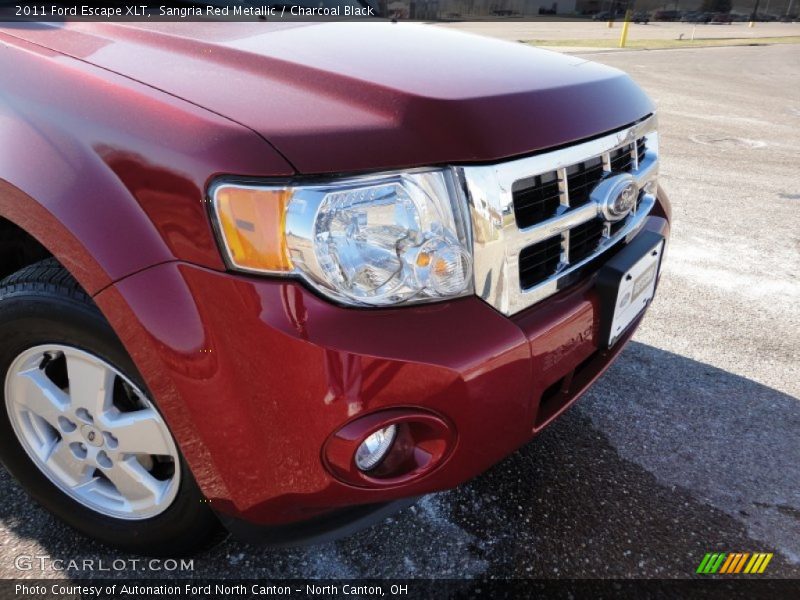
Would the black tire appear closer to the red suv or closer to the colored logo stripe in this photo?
the red suv

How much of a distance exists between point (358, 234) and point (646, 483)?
149cm

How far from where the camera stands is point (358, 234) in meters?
1.25

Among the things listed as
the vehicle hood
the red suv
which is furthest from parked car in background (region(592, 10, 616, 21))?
the red suv

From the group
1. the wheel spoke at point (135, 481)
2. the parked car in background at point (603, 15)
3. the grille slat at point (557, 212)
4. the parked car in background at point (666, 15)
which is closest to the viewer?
the grille slat at point (557, 212)

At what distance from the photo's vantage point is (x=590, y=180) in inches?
65.9

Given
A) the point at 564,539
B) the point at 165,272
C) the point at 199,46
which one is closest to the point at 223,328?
the point at 165,272

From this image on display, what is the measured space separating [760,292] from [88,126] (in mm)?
3533

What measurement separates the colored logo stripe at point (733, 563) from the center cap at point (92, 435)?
1724 mm

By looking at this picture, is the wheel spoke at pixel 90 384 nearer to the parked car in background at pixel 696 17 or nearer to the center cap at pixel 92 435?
the center cap at pixel 92 435

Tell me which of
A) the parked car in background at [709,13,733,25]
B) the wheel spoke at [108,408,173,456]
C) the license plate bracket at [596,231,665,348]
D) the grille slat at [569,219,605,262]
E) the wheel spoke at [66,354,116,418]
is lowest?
the parked car in background at [709,13,733,25]

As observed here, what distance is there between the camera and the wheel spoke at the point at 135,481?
5.28 ft

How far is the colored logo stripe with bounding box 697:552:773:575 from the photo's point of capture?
5.94 ft

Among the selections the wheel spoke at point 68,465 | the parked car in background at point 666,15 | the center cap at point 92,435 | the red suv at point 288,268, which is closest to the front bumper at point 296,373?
the red suv at point 288,268

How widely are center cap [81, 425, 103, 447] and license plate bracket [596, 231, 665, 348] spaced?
1362 millimetres
